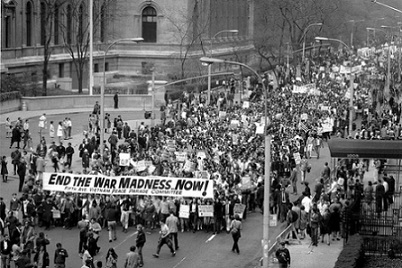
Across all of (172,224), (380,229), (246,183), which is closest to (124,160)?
(246,183)

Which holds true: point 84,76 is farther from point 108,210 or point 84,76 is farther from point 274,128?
point 108,210

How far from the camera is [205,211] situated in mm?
36062

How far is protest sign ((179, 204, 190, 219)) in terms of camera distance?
35.9 metres

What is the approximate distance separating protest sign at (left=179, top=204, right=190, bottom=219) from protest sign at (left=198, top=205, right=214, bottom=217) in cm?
36

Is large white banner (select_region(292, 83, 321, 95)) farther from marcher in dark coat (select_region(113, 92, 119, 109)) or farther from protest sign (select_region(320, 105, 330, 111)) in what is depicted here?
marcher in dark coat (select_region(113, 92, 119, 109))

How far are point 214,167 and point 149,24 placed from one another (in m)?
57.0

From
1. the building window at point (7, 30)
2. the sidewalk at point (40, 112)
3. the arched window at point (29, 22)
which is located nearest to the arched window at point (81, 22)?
the arched window at point (29, 22)

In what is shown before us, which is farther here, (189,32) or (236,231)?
(189,32)

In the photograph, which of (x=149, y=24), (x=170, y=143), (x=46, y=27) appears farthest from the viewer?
(x=149, y=24)

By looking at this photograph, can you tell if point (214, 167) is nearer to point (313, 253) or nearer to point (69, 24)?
point (313, 253)

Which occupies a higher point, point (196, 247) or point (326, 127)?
point (326, 127)

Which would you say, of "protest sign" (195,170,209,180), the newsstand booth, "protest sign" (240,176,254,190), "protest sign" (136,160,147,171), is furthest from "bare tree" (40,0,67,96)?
the newsstand booth

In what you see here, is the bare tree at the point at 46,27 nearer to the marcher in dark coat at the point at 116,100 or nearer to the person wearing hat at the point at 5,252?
the marcher in dark coat at the point at 116,100

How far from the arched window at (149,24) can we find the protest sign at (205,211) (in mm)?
62092
